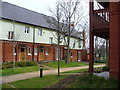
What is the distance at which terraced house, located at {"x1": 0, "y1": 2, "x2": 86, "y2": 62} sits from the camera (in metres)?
25.7

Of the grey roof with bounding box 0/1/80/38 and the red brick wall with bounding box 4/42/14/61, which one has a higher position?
the grey roof with bounding box 0/1/80/38

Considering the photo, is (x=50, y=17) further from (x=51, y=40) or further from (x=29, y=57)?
(x=29, y=57)

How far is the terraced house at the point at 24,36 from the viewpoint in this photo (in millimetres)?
25734

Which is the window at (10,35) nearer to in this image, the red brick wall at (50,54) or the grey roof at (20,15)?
the grey roof at (20,15)

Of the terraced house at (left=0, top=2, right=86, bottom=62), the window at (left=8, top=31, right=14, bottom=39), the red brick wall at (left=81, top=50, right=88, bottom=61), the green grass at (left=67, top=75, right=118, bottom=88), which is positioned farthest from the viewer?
the red brick wall at (left=81, top=50, right=88, bottom=61)

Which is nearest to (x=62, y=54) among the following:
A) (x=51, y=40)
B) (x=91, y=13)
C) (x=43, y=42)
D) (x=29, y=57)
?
(x=51, y=40)

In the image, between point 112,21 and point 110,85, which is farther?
point 112,21

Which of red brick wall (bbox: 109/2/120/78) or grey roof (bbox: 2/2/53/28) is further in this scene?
grey roof (bbox: 2/2/53/28)

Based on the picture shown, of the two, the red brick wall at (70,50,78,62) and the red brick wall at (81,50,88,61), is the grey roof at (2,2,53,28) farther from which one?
the red brick wall at (81,50,88,61)

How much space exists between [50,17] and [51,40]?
167 inches

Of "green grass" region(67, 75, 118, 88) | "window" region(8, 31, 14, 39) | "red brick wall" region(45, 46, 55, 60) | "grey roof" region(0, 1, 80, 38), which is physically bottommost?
"green grass" region(67, 75, 118, 88)

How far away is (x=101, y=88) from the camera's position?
313 inches

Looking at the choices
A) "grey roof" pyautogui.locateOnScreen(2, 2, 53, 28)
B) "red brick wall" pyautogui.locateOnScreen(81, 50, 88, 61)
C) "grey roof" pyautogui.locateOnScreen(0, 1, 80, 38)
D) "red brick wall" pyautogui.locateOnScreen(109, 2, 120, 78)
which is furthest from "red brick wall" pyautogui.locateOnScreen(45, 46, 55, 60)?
"red brick wall" pyautogui.locateOnScreen(109, 2, 120, 78)

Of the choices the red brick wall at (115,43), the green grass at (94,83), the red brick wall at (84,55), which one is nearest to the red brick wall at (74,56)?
the red brick wall at (84,55)
